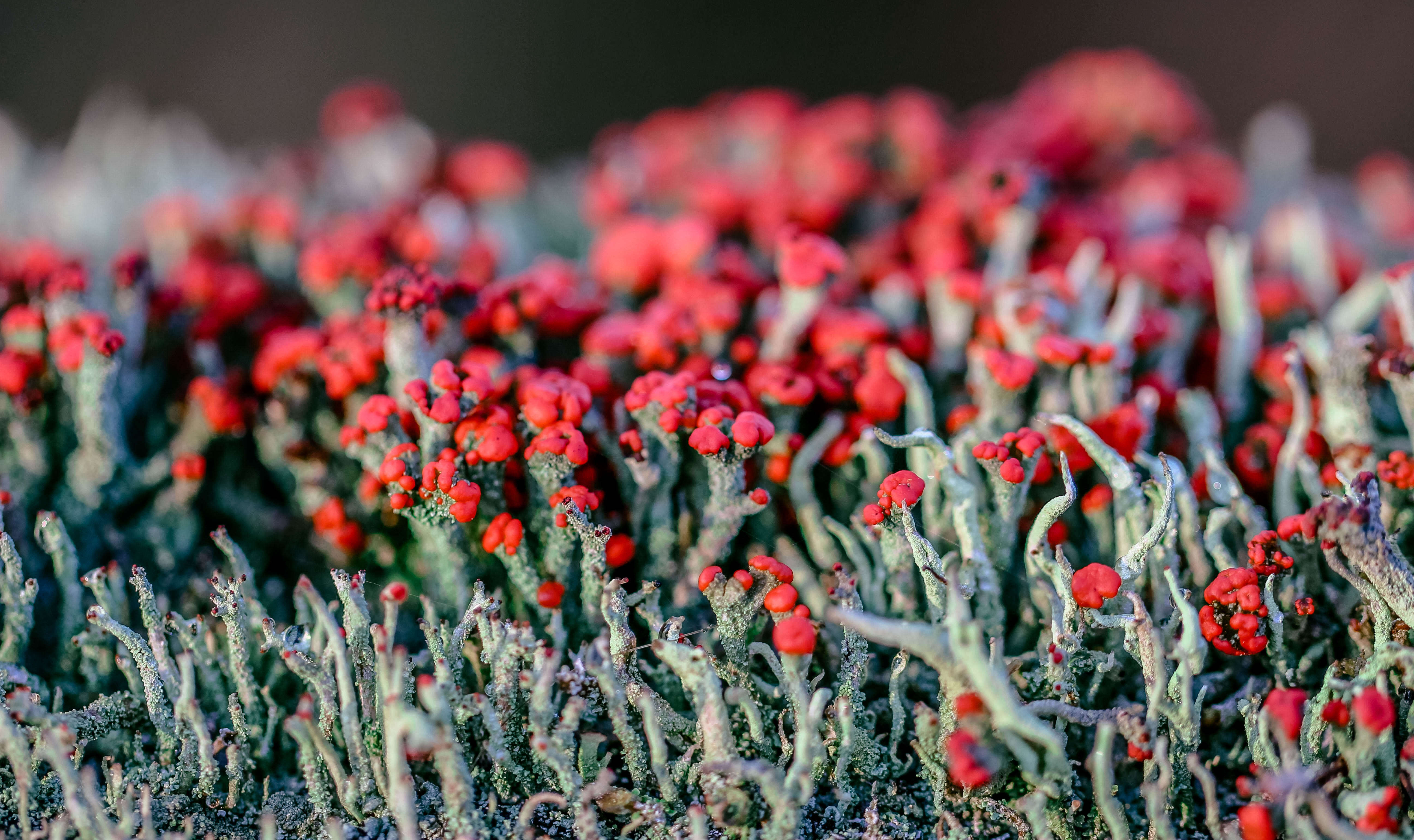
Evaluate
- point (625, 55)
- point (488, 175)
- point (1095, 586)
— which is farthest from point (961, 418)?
point (625, 55)

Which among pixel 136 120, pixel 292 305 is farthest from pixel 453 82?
pixel 292 305

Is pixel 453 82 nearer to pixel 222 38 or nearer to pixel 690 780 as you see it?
pixel 222 38

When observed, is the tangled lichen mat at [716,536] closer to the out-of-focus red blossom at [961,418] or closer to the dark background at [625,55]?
the out-of-focus red blossom at [961,418]

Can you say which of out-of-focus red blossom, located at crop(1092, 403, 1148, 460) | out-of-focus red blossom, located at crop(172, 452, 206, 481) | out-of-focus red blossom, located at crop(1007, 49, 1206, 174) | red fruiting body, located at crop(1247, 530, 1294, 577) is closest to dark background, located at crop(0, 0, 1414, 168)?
out-of-focus red blossom, located at crop(1007, 49, 1206, 174)

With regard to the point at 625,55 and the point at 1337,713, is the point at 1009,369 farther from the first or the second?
the point at 625,55

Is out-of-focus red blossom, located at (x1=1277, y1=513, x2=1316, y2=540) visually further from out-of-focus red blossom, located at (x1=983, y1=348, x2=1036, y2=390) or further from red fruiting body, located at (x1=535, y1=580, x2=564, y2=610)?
red fruiting body, located at (x1=535, y1=580, x2=564, y2=610)

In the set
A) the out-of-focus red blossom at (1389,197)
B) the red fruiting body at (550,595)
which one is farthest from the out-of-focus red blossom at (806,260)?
the out-of-focus red blossom at (1389,197)
